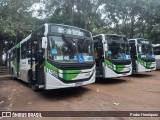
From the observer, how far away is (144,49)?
1286cm

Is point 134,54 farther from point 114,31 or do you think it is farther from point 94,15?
point 114,31

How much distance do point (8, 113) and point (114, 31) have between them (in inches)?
841

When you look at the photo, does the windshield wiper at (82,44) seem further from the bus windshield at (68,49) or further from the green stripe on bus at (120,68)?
the green stripe on bus at (120,68)

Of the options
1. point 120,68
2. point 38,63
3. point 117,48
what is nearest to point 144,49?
point 117,48

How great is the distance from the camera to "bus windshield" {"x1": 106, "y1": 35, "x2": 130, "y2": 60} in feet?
32.8

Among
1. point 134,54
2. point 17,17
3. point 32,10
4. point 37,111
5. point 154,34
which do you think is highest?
point 32,10

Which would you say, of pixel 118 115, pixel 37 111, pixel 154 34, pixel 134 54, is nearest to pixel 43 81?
pixel 37 111

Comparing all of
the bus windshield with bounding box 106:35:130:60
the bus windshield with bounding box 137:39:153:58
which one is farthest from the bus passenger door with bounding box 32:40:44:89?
the bus windshield with bounding box 137:39:153:58

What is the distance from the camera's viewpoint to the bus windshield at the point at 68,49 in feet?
22.0

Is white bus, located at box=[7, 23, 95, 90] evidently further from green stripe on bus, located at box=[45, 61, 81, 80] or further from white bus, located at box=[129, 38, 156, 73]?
white bus, located at box=[129, 38, 156, 73]

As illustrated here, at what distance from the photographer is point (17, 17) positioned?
727 inches

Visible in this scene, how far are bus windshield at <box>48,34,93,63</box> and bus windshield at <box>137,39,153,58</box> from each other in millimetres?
5946

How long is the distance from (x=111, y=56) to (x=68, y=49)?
12.0 ft

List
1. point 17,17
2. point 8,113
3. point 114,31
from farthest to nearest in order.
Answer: point 114,31, point 17,17, point 8,113
